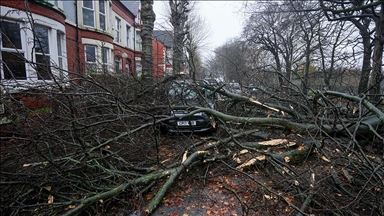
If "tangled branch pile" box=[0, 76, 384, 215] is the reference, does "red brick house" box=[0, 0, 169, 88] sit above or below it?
above

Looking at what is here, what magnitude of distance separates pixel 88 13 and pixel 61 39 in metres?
3.97

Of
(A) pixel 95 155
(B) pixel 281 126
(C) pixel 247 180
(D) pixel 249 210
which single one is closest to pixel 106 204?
(A) pixel 95 155

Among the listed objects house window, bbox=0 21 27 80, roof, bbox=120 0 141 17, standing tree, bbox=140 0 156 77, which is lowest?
house window, bbox=0 21 27 80

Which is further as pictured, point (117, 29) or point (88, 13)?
point (117, 29)

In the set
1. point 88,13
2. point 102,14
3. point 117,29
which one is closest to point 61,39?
point 88,13

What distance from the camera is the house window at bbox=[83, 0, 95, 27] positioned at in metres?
12.4

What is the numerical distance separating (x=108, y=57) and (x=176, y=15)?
211 inches

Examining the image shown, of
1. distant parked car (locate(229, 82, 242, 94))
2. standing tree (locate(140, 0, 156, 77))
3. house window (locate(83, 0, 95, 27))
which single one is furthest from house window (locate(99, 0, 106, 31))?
distant parked car (locate(229, 82, 242, 94))

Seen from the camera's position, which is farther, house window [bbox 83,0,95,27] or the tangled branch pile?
house window [bbox 83,0,95,27]

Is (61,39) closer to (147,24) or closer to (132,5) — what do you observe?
(147,24)

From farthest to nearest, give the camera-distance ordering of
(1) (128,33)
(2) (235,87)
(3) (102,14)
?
1. (1) (128,33)
2. (3) (102,14)
3. (2) (235,87)

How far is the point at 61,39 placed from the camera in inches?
376

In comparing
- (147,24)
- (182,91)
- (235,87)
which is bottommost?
(182,91)

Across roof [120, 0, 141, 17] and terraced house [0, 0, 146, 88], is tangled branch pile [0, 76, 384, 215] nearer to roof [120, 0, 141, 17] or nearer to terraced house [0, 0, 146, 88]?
terraced house [0, 0, 146, 88]
